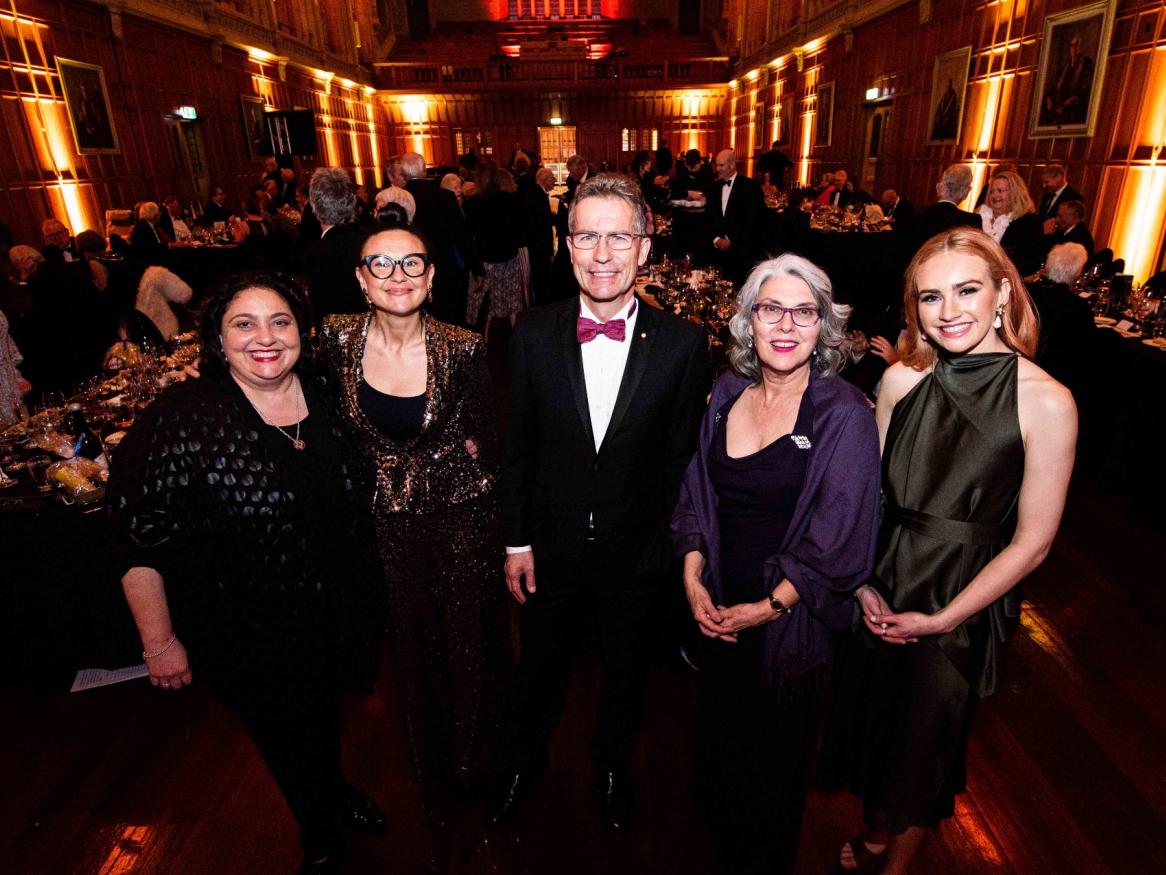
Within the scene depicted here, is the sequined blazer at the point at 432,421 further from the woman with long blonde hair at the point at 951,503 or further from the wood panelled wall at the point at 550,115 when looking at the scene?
the wood panelled wall at the point at 550,115

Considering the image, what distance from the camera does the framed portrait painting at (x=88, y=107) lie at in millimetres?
9062

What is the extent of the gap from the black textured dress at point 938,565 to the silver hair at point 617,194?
885mm

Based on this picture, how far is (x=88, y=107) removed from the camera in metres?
9.51

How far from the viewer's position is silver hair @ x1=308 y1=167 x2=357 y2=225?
391cm

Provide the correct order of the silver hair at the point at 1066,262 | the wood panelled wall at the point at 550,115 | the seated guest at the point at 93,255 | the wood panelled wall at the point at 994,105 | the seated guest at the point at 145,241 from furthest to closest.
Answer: the wood panelled wall at the point at 550,115
the seated guest at the point at 145,241
the wood panelled wall at the point at 994,105
the seated guest at the point at 93,255
the silver hair at the point at 1066,262

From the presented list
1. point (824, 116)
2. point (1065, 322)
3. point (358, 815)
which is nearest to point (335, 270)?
point (358, 815)

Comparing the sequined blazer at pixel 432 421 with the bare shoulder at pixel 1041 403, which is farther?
the sequined blazer at pixel 432 421

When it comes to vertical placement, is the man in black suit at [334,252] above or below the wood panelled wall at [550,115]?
below

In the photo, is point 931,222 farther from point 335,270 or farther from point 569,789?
point 569,789

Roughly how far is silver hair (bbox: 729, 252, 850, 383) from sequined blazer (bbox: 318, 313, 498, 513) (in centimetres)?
86

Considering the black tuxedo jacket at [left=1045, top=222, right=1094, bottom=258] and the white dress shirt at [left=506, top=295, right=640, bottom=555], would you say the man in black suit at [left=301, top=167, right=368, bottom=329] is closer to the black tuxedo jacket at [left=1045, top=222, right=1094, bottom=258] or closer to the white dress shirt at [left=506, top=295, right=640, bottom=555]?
the white dress shirt at [left=506, top=295, right=640, bottom=555]

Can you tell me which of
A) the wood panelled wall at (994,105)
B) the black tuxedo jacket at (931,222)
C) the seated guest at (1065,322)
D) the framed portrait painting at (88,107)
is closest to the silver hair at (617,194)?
the seated guest at (1065,322)

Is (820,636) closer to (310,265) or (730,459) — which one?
(730,459)

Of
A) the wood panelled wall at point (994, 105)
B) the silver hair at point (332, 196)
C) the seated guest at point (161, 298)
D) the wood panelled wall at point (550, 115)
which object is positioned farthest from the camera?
the wood panelled wall at point (550, 115)
